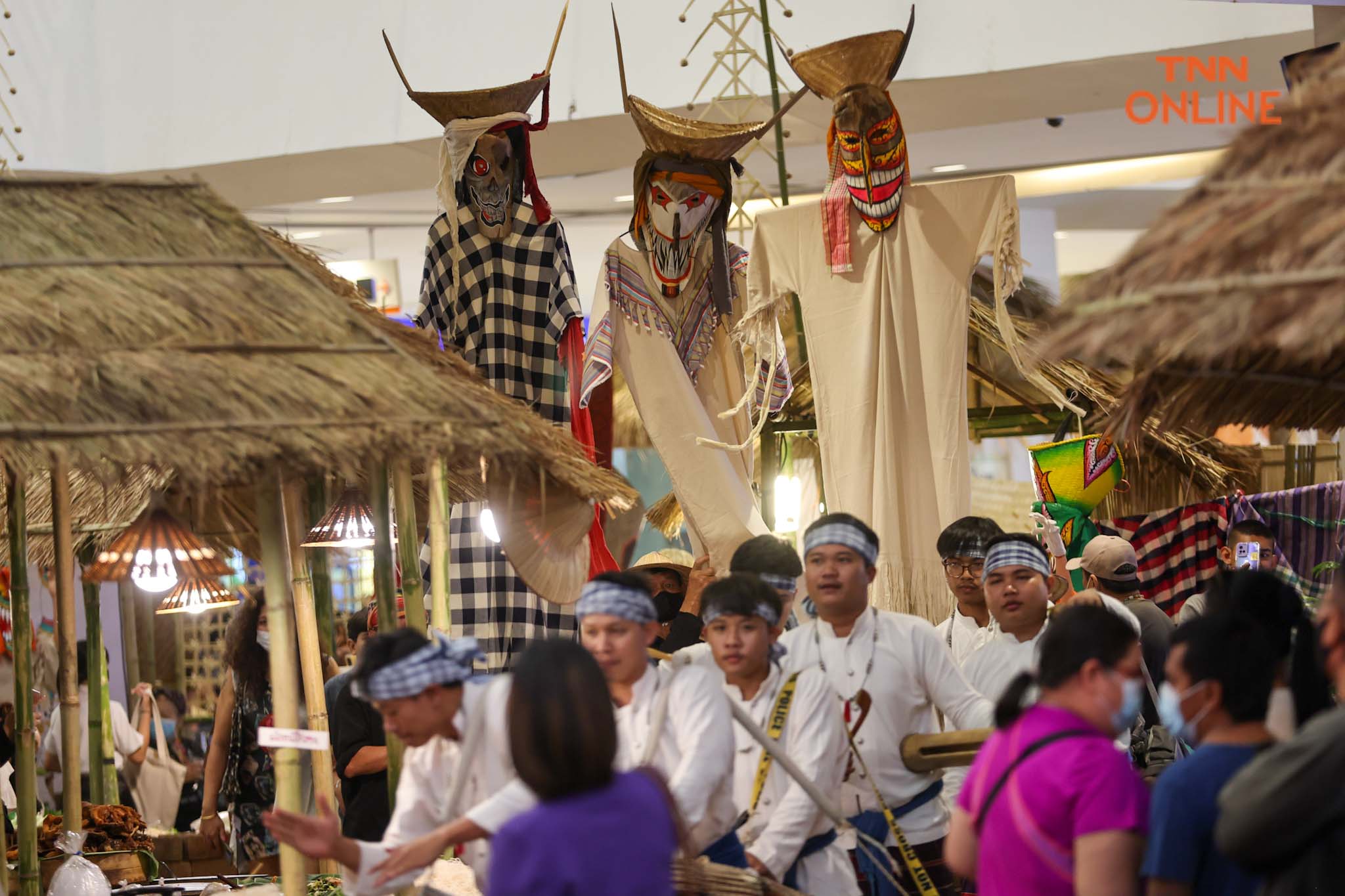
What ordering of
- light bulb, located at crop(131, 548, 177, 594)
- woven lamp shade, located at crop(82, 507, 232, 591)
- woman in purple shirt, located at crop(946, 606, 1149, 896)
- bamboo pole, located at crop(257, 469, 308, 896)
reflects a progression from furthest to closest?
light bulb, located at crop(131, 548, 177, 594) → woven lamp shade, located at crop(82, 507, 232, 591) → bamboo pole, located at crop(257, 469, 308, 896) → woman in purple shirt, located at crop(946, 606, 1149, 896)

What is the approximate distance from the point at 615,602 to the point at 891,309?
2.80 meters

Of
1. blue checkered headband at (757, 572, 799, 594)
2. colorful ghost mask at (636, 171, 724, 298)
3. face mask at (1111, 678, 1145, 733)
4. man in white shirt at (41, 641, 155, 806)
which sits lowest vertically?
man in white shirt at (41, 641, 155, 806)

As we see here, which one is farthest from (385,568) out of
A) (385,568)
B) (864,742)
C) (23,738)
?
(23,738)

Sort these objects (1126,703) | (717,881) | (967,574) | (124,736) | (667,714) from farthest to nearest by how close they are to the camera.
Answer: (124,736) → (967,574) → (667,714) → (717,881) → (1126,703)

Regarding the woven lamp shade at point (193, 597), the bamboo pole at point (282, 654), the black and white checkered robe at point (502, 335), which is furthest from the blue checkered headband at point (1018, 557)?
the woven lamp shade at point (193, 597)

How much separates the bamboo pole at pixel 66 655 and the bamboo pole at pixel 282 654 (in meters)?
1.46

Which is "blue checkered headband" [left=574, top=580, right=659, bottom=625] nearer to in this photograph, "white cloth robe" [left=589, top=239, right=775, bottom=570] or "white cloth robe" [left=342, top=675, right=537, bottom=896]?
"white cloth robe" [left=342, top=675, right=537, bottom=896]

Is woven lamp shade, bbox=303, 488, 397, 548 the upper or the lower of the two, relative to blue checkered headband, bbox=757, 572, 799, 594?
upper

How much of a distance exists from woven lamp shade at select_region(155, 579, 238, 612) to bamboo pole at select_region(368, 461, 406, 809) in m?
3.41

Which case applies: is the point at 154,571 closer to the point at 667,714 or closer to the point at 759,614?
the point at 759,614

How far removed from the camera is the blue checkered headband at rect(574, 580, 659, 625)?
4152 millimetres

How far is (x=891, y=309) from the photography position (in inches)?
259

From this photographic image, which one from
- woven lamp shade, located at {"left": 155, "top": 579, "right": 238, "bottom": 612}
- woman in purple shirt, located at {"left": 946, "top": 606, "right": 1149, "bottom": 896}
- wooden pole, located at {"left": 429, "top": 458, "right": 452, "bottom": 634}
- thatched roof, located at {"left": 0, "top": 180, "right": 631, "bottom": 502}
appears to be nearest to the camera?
woman in purple shirt, located at {"left": 946, "top": 606, "right": 1149, "bottom": 896}

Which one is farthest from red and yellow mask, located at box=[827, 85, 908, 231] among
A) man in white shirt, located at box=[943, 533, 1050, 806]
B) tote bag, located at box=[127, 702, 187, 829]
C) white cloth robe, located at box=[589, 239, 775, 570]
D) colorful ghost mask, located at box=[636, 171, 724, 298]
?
tote bag, located at box=[127, 702, 187, 829]
